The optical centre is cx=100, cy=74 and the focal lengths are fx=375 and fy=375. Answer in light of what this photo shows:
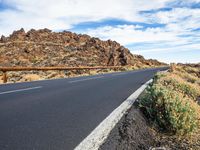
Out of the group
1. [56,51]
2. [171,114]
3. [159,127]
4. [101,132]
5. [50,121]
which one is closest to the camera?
[101,132]

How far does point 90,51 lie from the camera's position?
255 feet

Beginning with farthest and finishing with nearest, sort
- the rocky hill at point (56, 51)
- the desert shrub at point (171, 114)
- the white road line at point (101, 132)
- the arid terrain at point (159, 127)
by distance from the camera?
the rocky hill at point (56, 51), the desert shrub at point (171, 114), the arid terrain at point (159, 127), the white road line at point (101, 132)

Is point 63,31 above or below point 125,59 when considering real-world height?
above

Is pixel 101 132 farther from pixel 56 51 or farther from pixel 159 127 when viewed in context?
pixel 56 51

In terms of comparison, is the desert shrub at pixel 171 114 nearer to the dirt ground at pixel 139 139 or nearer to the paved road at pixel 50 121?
the dirt ground at pixel 139 139

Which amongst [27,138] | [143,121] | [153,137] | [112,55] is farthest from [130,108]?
[112,55]

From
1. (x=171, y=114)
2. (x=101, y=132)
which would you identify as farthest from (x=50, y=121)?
(x=171, y=114)

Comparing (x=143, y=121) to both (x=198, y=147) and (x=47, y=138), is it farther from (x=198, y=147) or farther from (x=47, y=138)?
(x=47, y=138)

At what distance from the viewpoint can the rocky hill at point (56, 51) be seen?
61.0 meters

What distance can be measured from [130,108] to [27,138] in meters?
2.71

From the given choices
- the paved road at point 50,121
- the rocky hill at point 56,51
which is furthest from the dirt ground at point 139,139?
the rocky hill at point 56,51

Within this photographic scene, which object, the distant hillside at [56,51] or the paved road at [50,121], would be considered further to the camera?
the distant hillside at [56,51]

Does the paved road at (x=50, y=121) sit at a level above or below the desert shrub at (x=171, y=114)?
below

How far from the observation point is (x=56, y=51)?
72.8 metres
